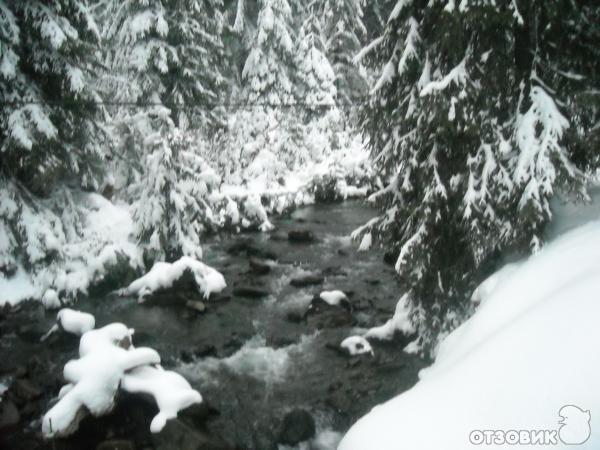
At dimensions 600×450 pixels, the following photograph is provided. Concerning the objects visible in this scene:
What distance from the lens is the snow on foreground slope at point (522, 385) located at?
2891mm

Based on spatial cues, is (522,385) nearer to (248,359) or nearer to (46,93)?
(248,359)

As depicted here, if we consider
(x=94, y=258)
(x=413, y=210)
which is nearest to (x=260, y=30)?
(x=94, y=258)

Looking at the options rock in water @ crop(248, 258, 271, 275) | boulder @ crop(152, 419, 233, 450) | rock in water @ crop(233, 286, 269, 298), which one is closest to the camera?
boulder @ crop(152, 419, 233, 450)

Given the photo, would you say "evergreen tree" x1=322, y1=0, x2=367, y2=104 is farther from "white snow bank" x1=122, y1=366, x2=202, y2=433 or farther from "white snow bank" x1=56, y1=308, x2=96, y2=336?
"white snow bank" x1=122, y1=366, x2=202, y2=433

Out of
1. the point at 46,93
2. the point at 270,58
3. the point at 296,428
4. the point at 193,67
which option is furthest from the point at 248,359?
the point at 270,58

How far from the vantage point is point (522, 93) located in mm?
6281

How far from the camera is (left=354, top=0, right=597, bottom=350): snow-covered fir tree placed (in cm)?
584

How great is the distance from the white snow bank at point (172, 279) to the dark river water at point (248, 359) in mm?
357

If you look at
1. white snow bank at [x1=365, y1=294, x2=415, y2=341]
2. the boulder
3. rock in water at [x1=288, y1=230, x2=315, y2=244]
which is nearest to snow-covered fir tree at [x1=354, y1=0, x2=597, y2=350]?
white snow bank at [x1=365, y1=294, x2=415, y2=341]

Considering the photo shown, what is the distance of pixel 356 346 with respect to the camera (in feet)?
32.8

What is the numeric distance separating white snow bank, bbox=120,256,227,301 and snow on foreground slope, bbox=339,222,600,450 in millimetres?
9874

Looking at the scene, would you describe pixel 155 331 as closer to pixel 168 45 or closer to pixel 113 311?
pixel 113 311

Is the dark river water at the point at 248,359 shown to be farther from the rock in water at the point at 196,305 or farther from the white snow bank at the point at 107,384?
the white snow bank at the point at 107,384

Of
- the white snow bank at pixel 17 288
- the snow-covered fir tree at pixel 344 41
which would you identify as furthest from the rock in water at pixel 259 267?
the snow-covered fir tree at pixel 344 41
